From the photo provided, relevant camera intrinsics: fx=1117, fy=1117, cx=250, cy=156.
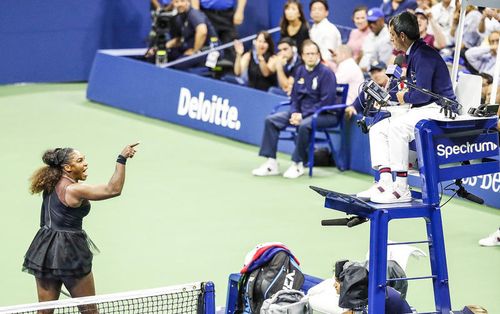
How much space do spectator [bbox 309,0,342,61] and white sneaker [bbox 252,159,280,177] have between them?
291 cm

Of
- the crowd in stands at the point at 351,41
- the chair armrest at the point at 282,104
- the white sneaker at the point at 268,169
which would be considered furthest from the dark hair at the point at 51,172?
the crowd in stands at the point at 351,41

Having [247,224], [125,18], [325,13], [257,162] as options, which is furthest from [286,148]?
[125,18]

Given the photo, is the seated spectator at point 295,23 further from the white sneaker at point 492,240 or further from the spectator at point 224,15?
the white sneaker at point 492,240

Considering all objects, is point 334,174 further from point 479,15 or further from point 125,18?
point 125,18

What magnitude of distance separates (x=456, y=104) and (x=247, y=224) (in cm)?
494

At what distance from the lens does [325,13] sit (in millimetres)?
17703

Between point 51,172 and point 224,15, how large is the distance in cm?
1165

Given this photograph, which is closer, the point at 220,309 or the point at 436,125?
the point at 436,125

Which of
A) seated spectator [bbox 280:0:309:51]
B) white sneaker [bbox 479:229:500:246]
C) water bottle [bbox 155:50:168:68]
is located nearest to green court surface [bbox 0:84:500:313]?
white sneaker [bbox 479:229:500:246]

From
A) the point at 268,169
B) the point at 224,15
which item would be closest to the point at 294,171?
the point at 268,169

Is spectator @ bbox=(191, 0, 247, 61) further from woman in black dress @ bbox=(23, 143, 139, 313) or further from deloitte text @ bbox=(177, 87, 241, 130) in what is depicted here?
woman in black dress @ bbox=(23, 143, 139, 313)

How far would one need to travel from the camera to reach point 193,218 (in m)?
13.2

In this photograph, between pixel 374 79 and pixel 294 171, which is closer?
pixel 294 171

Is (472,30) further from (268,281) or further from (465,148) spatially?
(268,281)
